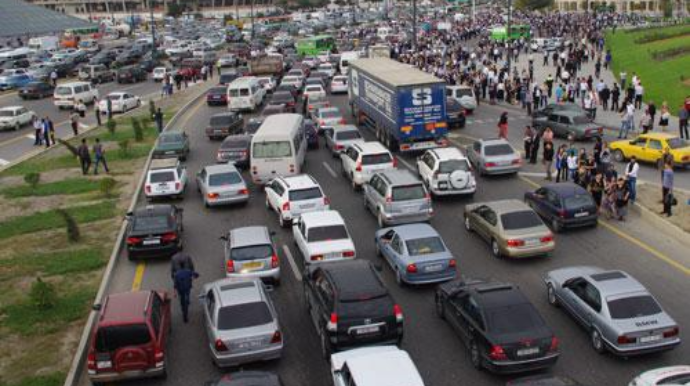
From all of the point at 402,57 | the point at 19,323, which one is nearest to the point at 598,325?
the point at 19,323

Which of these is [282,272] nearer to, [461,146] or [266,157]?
[266,157]

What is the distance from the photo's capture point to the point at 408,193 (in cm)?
2373

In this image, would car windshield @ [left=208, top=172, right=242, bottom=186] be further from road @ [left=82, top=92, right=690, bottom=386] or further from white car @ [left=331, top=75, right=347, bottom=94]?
white car @ [left=331, top=75, right=347, bottom=94]

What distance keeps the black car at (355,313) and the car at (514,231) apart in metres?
5.71

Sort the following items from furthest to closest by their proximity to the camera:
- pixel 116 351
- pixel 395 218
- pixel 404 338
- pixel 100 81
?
1. pixel 100 81
2. pixel 395 218
3. pixel 404 338
4. pixel 116 351

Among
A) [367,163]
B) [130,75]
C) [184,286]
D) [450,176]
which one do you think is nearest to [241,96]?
[367,163]

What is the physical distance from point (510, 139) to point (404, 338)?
2223 centimetres

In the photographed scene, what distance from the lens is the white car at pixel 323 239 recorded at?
20.2m

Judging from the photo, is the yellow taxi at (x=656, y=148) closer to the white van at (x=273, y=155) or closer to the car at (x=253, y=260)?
the white van at (x=273, y=155)

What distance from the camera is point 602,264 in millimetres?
20625

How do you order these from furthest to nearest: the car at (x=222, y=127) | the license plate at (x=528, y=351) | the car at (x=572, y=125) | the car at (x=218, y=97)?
the car at (x=218, y=97) < the car at (x=222, y=127) < the car at (x=572, y=125) < the license plate at (x=528, y=351)

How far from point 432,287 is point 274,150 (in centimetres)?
1181

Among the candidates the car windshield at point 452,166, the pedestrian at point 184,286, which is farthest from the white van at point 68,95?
the pedestrian at point 184,286

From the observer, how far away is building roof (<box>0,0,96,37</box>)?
376ft
